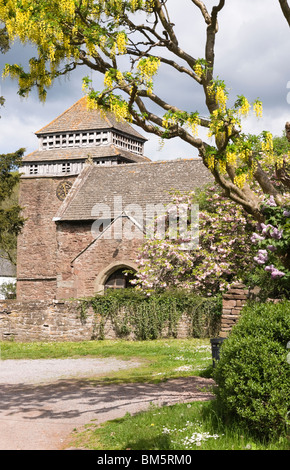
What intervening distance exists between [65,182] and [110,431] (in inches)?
1372

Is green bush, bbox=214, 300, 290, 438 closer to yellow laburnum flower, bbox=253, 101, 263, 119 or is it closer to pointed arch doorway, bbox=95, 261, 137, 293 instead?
yellow laburnum flower, bbox=253, 101, 263, 119

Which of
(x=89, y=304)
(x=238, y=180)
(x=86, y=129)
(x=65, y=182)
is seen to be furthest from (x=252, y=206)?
(x=86, y=129)

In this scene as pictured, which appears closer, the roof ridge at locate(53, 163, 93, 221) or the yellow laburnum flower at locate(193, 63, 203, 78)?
the yellow laburnum flower at locate(193, 63, 203, 78)

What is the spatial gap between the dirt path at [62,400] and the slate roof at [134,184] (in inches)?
690

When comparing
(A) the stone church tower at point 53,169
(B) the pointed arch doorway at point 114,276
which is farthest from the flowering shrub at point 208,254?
(A) the stone church tower at point 53,169

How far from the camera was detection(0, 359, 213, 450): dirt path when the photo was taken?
300 inches

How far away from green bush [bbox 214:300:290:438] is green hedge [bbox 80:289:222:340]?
14870mm

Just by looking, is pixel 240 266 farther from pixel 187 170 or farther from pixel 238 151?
pixel 238 151

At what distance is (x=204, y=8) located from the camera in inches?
392

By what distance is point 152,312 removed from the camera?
74.5 feet

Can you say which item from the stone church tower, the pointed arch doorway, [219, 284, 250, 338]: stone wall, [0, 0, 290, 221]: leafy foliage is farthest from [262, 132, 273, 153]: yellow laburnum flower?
the stone church tower

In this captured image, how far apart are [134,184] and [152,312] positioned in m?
12.0

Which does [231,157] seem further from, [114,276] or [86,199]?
[86,199]

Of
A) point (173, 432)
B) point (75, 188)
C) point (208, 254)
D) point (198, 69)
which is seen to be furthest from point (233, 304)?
point (75, 188)
